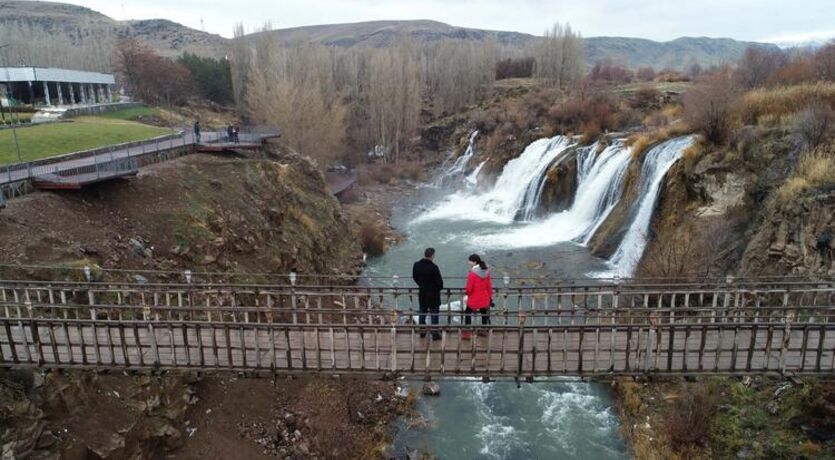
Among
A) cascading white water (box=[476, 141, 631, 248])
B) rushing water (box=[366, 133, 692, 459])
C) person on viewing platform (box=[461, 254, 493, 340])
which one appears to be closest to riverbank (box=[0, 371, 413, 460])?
rushing water (box=[366, 133, 692, 459])

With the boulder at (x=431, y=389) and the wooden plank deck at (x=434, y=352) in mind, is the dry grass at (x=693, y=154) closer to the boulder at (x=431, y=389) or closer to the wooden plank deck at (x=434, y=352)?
the wooden plank deck at (x=434, y=352)

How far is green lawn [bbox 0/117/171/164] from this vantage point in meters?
26.5

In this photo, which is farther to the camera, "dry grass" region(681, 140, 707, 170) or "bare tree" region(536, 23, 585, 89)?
"bare tree" region(536, 23, 585, 89)

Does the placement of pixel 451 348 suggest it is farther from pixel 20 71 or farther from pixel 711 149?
pixel 20 71

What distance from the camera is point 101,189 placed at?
20.1 m

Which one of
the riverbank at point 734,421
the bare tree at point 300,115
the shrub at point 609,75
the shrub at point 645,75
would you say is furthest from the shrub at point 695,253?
the shrub at point 645,75

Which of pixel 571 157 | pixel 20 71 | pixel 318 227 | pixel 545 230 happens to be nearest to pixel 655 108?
pixel 571 157

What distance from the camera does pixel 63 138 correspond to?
104 ft

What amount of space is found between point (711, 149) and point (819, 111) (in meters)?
4.57

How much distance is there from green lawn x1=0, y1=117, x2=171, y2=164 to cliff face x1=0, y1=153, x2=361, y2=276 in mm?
6822

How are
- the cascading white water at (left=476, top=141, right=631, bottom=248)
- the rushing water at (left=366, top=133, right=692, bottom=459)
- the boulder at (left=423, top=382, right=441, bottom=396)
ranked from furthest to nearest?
the cascading white water at (left=476, top=141, right=631, bottom=248) → the boulder at (left=423, top=382, right=441, bottom=396) → the rushing water at (left=366, top=133, right=692, bottom=459)

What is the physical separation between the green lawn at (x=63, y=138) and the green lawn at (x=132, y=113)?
1313 centimetres

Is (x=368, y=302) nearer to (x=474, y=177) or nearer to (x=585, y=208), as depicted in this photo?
(x=585, y=208)

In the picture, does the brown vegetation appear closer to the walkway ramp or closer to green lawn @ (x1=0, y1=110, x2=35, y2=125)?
green lawn @ (x1=0, y1=110, x2=35, y2=125)
